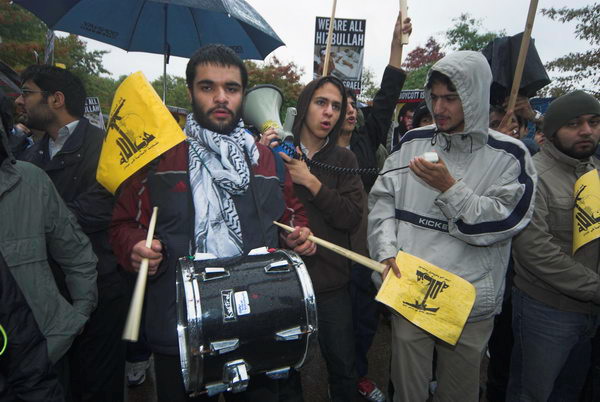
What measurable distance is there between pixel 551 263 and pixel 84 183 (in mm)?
3122

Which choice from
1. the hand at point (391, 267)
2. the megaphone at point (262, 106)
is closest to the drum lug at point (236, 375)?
the hand at point (391, 267)

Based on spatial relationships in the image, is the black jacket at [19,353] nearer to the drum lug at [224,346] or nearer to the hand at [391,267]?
the drum lug at [224,346]

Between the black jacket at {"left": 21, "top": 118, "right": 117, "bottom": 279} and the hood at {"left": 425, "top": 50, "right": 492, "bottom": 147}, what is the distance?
2186 mm

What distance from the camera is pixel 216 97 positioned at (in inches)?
74.9

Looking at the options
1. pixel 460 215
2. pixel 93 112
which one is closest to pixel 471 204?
pixel 460 215

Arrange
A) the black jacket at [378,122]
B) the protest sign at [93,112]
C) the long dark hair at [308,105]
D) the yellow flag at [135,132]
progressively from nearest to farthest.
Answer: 1. the yellow flag at [135,132]
2. the long dark hair at [308,105]
3. the black jacket at [378,122]
4. the protest sign at [93,112]

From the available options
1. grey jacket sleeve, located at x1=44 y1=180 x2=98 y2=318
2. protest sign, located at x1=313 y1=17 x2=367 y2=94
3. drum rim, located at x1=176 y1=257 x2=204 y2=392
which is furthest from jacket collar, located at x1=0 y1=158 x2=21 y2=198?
protest sign, located at x1=313 y1=17 x2=367 y2=94

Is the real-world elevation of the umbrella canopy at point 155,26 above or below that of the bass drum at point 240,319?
above

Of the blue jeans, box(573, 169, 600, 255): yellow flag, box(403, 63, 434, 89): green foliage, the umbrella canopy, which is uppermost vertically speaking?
box(403, 63, 434, 89): green foliage

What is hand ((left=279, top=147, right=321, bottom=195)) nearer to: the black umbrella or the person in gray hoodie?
the person in gray hoodie

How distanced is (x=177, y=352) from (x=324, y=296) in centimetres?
111

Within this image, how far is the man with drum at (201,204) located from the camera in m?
1.71

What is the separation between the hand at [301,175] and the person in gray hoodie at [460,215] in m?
0.48

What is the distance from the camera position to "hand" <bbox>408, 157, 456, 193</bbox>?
6.06 ft
